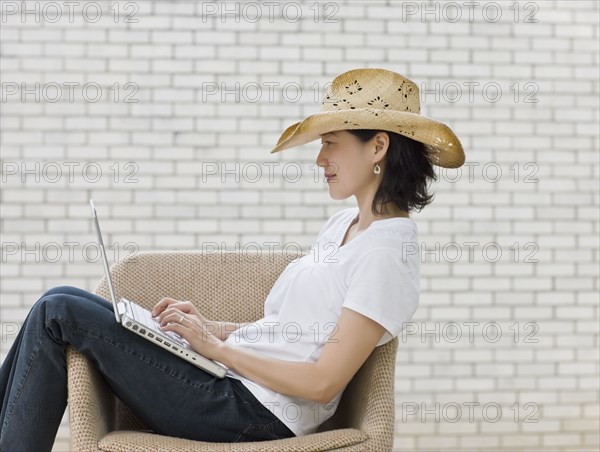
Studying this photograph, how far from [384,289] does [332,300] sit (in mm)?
170

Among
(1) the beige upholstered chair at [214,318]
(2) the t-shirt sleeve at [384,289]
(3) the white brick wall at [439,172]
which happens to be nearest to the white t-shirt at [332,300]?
(2) the t-shirt sleeve at [384,289]

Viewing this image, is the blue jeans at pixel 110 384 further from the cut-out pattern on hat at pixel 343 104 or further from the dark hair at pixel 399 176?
the cut-out pattern on hat at pixel 343 104

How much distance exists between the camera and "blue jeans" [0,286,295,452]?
215 centimetres

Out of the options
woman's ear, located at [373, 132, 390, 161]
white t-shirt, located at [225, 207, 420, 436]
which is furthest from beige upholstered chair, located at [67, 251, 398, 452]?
woman's ear, located at [373, 132, 390, 161]

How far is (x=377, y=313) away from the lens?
2.15m

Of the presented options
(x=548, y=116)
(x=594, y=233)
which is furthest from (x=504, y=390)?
(x=548, y=116)

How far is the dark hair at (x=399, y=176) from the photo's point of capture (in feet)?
7.80

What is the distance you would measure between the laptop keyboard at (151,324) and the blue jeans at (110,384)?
0.04 meters

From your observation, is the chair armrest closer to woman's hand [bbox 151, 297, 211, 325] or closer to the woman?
the woman

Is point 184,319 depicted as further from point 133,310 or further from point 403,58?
point 403,58

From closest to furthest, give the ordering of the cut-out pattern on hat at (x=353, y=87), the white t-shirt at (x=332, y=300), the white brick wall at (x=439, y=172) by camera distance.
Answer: the white t-shirt at (x=332, y=300)
the cut-out pattern on hat at (x=353, y=87)
the white brick wall at (x=439, y=172)

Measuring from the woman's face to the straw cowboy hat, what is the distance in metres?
0.05

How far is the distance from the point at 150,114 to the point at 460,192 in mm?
1402

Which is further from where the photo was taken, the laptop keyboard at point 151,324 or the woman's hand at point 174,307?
the woman's hand at point 174,307
